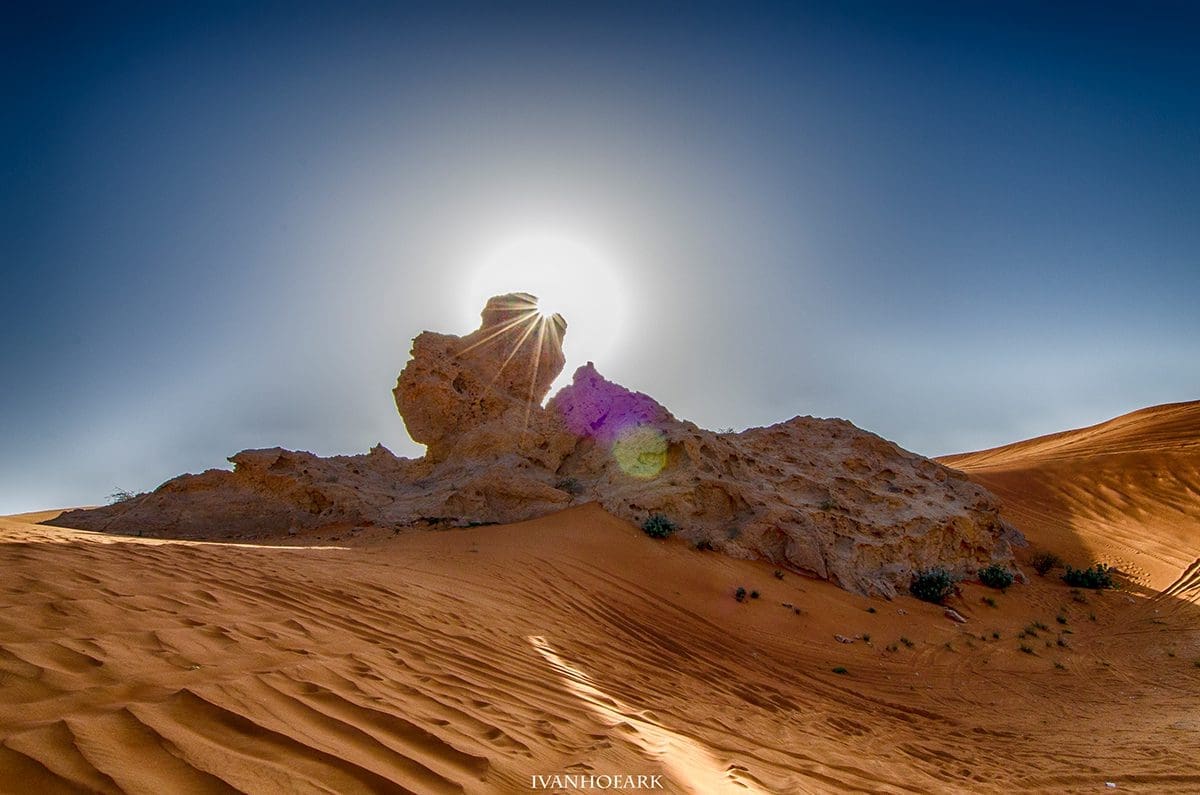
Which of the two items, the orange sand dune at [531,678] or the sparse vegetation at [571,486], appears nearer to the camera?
the orange sand dune at [531,678]

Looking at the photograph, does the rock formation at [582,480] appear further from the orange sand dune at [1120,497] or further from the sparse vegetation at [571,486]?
the orange sand dune at [1120,497]

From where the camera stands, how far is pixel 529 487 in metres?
11.8

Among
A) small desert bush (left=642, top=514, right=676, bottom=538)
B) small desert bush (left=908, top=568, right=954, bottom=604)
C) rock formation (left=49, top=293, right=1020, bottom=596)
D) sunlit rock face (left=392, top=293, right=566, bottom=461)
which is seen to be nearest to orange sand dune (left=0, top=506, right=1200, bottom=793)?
small desert bush (left=642, top=514, right=676, bottom=538)

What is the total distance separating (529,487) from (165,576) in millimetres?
7696

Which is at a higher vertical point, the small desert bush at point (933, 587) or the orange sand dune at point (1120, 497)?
the orange sand dune at point (1120, 497)

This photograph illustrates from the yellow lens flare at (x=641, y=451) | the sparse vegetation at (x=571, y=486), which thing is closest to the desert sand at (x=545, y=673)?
the sparse vegetation at (x=571, y=486)

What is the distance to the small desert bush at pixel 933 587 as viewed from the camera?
35.2ft

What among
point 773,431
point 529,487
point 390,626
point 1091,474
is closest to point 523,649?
point 390,626

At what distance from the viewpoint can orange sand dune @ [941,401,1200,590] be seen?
14547 millimetres

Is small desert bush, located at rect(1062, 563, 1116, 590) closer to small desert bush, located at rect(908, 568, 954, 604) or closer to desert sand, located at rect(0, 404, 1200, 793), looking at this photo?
desert sand, located at rect(0, 404, 1200, 793)

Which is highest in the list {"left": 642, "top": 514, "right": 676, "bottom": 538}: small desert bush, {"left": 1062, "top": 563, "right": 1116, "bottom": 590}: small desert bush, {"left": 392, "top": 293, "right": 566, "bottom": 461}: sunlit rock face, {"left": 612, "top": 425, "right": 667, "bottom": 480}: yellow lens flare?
{"left": 392, "top": 293, "right": 566, "bottom": 461}: sunlit rock face

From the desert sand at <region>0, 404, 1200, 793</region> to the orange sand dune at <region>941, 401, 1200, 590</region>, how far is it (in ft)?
12.4

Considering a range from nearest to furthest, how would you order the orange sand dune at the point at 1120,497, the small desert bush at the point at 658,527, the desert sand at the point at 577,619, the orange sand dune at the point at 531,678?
the orange sand dune at the point at 531,678, the desert sand at the point at 577,619, the small desert bush at the point at 658,527, the orange sand dune at the point at 1120,497

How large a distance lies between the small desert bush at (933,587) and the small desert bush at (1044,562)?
442 cm
